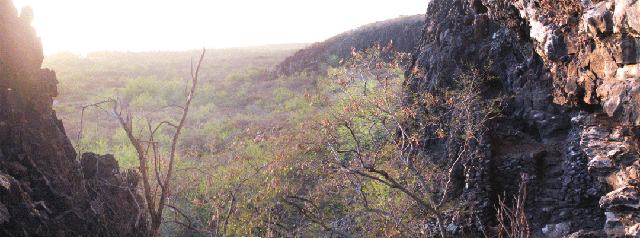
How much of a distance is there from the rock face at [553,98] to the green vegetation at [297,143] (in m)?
0.60

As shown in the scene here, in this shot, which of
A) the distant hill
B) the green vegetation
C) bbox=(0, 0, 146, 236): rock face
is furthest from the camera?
the distant hill

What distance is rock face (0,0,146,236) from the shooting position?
5.38 m

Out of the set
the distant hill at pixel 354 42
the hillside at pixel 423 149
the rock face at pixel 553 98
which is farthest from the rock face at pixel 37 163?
the distant hill at pixel 354 42

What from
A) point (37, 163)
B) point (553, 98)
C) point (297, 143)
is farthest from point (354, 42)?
point (37, 163)

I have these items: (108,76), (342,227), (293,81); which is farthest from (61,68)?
(342,227)

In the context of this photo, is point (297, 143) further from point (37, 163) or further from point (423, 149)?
point (37, 163)

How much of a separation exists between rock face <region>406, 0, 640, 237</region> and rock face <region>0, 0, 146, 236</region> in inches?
229

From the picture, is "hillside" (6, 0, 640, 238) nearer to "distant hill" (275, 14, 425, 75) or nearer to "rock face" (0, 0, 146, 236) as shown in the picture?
"rock face" (0, 0, 146, 236)

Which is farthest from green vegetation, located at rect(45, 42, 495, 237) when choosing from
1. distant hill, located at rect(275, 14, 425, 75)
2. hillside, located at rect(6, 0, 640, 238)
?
distant hill, located at rect(275, 14, 425, 75)

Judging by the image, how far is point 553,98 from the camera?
8648 millimetres

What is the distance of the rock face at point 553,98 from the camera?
15.4 ft

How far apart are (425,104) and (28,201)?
9041mm

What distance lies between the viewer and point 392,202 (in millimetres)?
10023

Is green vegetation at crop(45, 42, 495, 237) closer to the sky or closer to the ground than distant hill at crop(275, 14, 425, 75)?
closer to the ground
